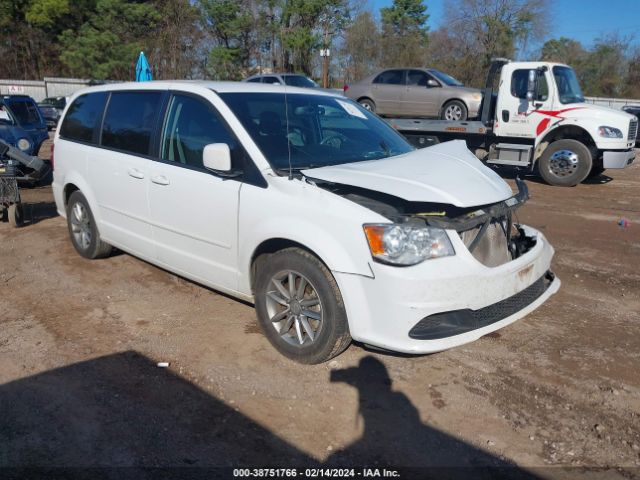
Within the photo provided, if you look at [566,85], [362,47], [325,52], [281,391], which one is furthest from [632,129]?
[362,47]

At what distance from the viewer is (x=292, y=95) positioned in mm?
4625

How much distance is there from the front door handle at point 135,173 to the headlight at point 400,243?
7.68 ft

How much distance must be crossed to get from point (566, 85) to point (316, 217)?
400 inches

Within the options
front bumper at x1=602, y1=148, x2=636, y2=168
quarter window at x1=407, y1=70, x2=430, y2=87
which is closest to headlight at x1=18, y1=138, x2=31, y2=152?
quarter window at x1=407, y1=70, x2=430, y2=87

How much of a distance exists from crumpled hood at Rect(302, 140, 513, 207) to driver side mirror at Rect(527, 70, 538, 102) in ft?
26.5

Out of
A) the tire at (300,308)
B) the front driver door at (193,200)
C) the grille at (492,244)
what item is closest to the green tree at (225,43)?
the front driver door at (193,200)

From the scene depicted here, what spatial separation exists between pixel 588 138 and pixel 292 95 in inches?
353

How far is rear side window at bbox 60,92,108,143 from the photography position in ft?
17.8

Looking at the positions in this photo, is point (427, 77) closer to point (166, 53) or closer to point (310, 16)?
point (310, 16)

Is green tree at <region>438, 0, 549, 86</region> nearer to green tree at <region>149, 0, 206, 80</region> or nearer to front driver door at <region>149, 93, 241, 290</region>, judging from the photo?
green tree at <region>149, 0, 206, 80</region>

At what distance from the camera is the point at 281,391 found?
3.39 meters

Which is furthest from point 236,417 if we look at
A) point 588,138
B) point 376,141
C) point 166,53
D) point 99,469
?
point 166,53

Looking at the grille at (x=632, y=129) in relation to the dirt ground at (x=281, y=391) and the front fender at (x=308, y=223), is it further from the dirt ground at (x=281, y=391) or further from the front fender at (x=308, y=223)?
the front fender at (x=308, y=223)

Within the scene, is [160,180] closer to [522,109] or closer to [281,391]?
[281,391]
